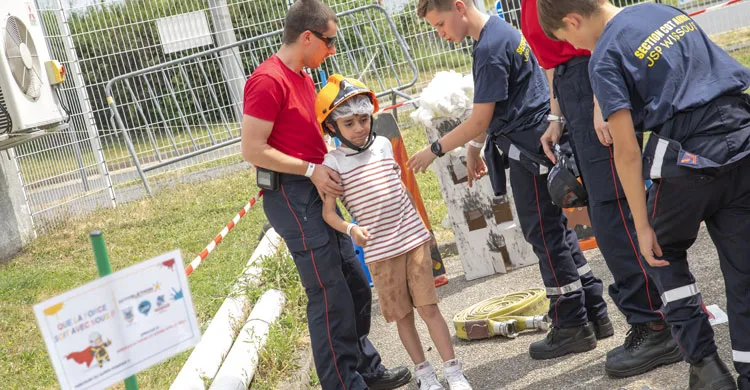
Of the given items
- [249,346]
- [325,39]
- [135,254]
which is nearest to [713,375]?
[325,39]

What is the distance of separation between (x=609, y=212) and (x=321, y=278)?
141cm

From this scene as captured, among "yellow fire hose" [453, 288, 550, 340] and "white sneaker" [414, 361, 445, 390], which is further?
"yellow fire hose" [453, 288, 550, 340]

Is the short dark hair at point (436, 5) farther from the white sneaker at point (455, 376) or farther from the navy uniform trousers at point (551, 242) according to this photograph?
the white sneaker at point (455, 376)

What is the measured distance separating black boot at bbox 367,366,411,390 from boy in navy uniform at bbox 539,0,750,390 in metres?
1.77

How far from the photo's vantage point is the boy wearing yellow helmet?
4.53m

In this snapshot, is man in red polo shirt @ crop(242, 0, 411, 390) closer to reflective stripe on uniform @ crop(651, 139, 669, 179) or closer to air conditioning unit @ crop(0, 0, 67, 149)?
reflective stripe on uniform @ crop(651, 139, 669, 179)

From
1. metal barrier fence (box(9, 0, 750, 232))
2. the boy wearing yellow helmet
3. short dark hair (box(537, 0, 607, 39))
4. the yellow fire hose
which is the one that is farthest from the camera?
metal barrier fence (box(9, 0, 750, 232))

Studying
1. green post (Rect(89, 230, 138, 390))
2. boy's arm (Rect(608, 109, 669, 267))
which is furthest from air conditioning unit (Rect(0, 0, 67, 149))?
boy's arm (Rect(608, 109, 669, 267))

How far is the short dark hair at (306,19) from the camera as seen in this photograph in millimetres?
4484

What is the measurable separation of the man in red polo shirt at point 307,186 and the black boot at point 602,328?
127 centimetres

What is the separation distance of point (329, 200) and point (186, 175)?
8.25 m

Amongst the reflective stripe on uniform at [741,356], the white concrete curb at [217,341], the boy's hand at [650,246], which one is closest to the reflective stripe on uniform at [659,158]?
the boy's hand at [650,246]

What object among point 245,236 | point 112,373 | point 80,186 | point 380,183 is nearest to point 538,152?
point 380,183

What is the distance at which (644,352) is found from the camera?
4.28m
